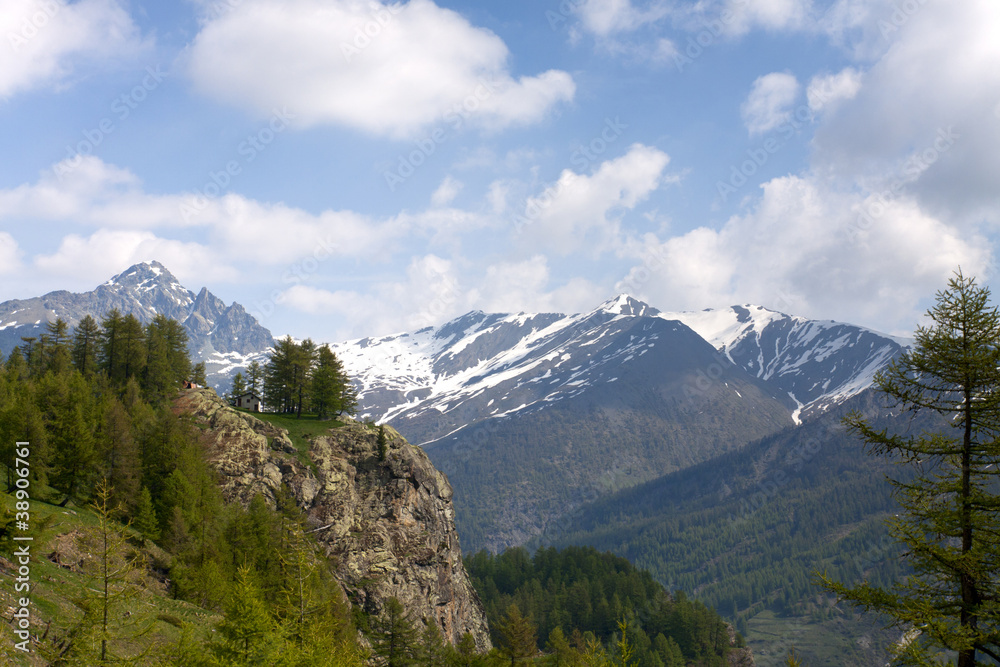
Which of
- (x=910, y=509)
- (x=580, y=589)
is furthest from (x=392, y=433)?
(x=580, y=589)

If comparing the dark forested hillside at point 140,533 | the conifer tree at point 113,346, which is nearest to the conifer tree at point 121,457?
the dark forested hillside at point 140,533

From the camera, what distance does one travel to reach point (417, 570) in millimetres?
81438

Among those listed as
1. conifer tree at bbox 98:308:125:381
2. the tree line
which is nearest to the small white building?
the tree line

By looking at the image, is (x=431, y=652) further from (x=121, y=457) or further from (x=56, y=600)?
(x=56, y=600)

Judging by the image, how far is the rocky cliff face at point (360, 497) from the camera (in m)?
70.2

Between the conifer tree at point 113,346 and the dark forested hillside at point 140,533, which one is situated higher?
the conifer tree at point 113,346

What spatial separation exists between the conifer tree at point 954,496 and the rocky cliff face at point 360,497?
6521 centimetres

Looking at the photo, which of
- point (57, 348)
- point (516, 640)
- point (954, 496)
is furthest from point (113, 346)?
point (954, 496)

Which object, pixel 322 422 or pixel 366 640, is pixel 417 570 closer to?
pixel 366 640

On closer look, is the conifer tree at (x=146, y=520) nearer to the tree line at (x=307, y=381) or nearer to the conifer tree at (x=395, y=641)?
the conifer tree at (x=395, y=641)

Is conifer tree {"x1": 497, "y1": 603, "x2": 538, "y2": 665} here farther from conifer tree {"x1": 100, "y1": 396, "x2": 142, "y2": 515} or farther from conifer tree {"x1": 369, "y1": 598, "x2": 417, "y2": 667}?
conifer tree {"x1": 100, "y1": 396, "x2": 142, "y2": 515}

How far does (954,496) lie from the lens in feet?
57.1

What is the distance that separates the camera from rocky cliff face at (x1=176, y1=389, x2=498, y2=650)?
230 feet

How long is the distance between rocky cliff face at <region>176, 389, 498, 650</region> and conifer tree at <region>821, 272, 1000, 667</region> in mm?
65214
